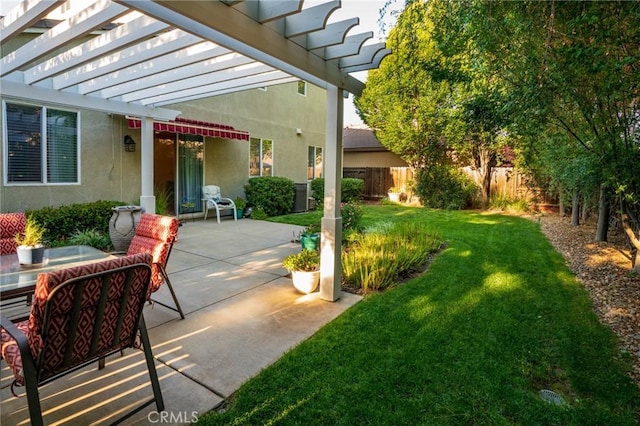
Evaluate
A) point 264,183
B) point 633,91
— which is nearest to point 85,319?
point 633,91

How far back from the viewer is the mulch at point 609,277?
3701 mm

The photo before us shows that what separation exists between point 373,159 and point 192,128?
1413cm

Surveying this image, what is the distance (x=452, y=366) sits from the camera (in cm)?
298

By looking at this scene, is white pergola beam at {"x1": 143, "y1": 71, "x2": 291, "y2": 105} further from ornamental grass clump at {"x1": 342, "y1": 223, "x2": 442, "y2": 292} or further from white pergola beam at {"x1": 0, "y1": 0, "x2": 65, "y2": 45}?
ornamental grass clump at {"x1": 342, "y1": 223, "x2": 442, "y2": 292}

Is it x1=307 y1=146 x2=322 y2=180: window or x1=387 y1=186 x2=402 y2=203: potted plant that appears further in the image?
x1=387 y1=186 x2=402 y2=203: potted plant

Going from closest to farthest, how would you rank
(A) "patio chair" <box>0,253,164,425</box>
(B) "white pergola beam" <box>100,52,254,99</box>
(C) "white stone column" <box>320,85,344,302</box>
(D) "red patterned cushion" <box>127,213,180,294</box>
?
(A) "patio chair" <box>0,253,164,425</box>
(D) "red patterned cushion" <box>127,213,180,294</box>
(C) "white stone column" <box>320,85,344,302</box>
(B) "white pergola beam" <box>100,52,254,99</box>

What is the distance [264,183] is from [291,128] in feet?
11.7

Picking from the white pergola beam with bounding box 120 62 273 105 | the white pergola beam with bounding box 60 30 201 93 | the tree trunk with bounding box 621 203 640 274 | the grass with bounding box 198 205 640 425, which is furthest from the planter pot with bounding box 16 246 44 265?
the tree trunk with bounding box 621 203 640 274

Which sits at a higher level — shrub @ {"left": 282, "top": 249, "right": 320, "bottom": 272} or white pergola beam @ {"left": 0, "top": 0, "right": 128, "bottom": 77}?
white pergola beam @ {"left": 0, "top": 0, "right": 128, "bottom": 77}

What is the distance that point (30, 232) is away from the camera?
3215 mm

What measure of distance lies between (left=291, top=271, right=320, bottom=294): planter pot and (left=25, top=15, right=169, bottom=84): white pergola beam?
3.12 m

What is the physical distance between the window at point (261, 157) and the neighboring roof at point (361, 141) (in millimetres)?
8861

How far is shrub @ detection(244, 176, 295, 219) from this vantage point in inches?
459

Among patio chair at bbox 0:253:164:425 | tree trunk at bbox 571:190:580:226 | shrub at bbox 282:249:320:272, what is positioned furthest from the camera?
tree trunk at bbox 571:190:580:226
